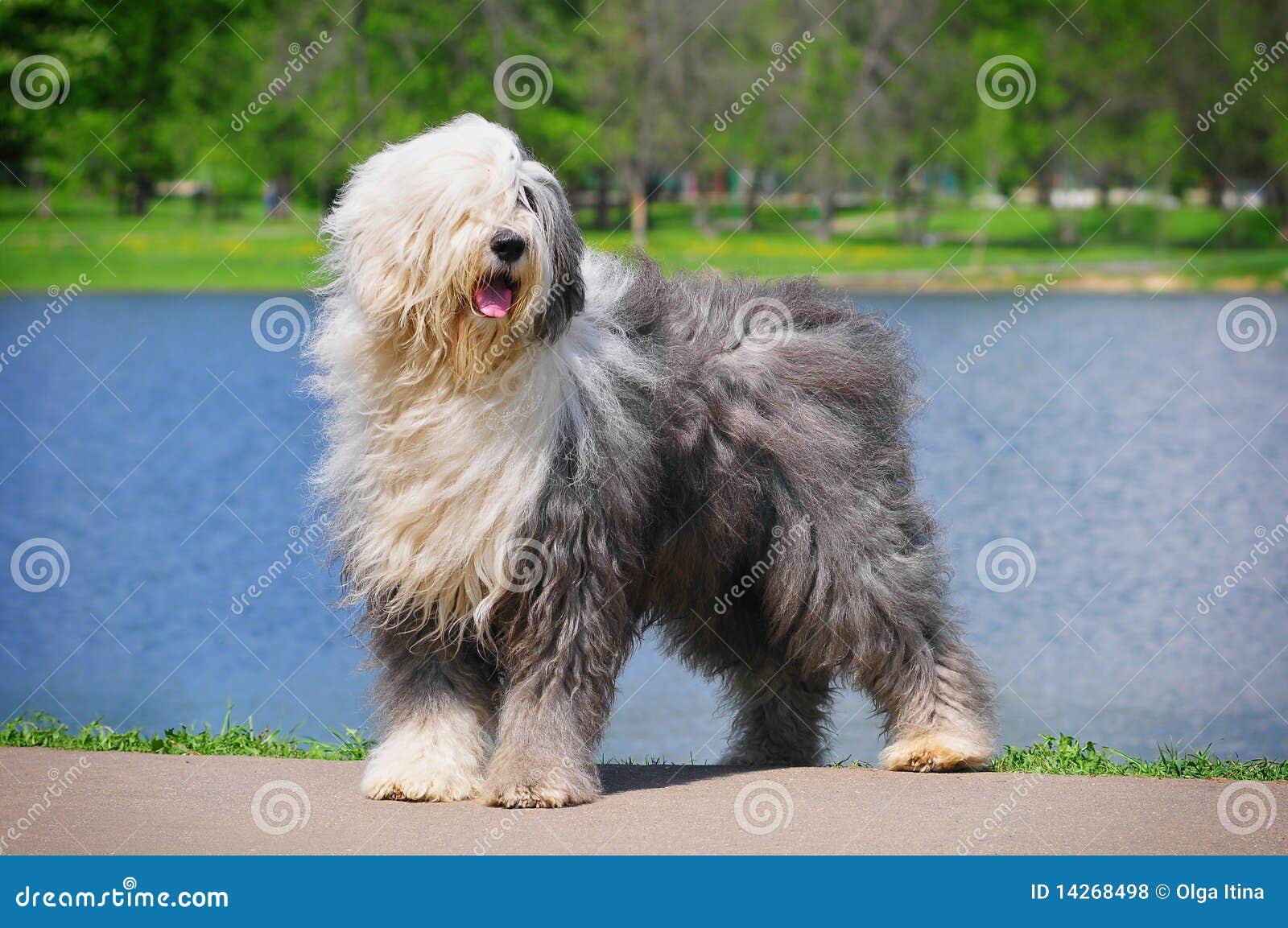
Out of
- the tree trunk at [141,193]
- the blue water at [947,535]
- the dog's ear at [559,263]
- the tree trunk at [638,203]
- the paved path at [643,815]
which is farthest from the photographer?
the tree trunk at [141,193]

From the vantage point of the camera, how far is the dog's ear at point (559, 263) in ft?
16.9

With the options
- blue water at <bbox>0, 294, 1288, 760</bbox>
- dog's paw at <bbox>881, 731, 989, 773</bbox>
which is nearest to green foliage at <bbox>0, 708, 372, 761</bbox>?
blue water at <bbox>0, 294, 1288, 760</bbox>

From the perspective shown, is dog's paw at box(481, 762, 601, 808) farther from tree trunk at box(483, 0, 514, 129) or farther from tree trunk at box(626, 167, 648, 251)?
tree trunk at box(483, 0, 514, 129)

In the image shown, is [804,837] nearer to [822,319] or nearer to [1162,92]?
[822,319]

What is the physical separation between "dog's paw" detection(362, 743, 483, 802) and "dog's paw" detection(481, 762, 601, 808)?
0.13 metres

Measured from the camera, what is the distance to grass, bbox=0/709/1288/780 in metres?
6.12

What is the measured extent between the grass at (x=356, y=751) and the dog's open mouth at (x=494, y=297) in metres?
2.36

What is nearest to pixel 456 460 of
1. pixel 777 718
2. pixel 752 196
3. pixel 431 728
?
pixel 431 728

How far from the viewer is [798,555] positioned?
590 centimetres

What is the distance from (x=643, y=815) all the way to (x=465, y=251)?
2.01 meters

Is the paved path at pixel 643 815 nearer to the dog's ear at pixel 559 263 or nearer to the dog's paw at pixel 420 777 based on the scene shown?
the dog's paw at pixel 420 777

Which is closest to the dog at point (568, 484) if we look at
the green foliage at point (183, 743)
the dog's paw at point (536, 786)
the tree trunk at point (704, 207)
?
the dog's paw at point (536, 786)

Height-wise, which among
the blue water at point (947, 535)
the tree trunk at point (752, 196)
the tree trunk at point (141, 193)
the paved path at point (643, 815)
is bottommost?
the paved path at point (643, 815)

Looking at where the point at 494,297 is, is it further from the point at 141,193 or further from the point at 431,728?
the point at 141,193
